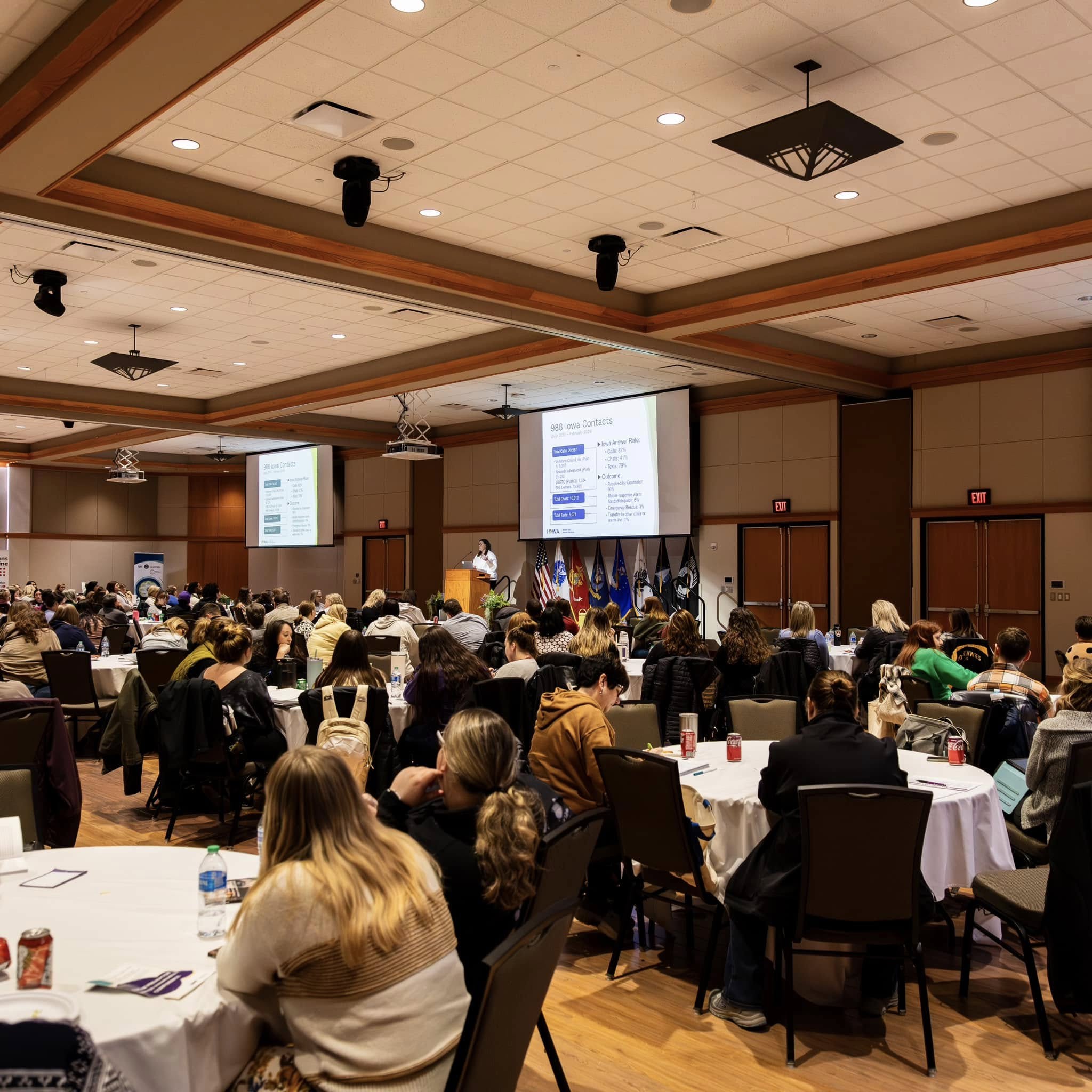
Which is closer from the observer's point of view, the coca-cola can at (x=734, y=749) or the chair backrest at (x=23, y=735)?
the chair backrest at (x=23, y=735)

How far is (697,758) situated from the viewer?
16.0 feet

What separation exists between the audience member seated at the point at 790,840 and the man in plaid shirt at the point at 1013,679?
2.71 meters

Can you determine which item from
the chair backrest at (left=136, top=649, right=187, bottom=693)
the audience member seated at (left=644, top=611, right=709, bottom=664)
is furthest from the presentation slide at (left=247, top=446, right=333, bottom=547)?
the audience member seated at (left=644, top=611, right=709, bottom=664)

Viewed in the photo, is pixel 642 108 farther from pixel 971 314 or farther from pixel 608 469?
pixel 608 469

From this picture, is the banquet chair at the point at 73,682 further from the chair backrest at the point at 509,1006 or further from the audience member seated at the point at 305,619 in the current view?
the chair backrest at the point at 509,1006

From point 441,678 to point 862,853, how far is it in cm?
258

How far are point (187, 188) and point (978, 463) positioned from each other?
9185mm

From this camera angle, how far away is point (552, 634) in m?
8.31

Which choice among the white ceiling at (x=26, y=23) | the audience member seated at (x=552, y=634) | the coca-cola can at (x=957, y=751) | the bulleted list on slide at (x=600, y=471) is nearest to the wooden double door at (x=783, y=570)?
the bulleted list on slide at (x=600, y=471)

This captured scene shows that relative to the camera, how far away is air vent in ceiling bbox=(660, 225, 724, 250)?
743 cm

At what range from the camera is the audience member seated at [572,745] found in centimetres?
446

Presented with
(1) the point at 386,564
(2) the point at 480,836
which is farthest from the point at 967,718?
(1) the point at 386,564

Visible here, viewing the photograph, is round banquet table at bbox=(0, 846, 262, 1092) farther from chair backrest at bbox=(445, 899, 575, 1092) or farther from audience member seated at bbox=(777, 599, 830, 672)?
audience member seated at bbox=(777, 599, 830, 672)

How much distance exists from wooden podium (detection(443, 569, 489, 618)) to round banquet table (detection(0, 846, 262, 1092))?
44.1ft
